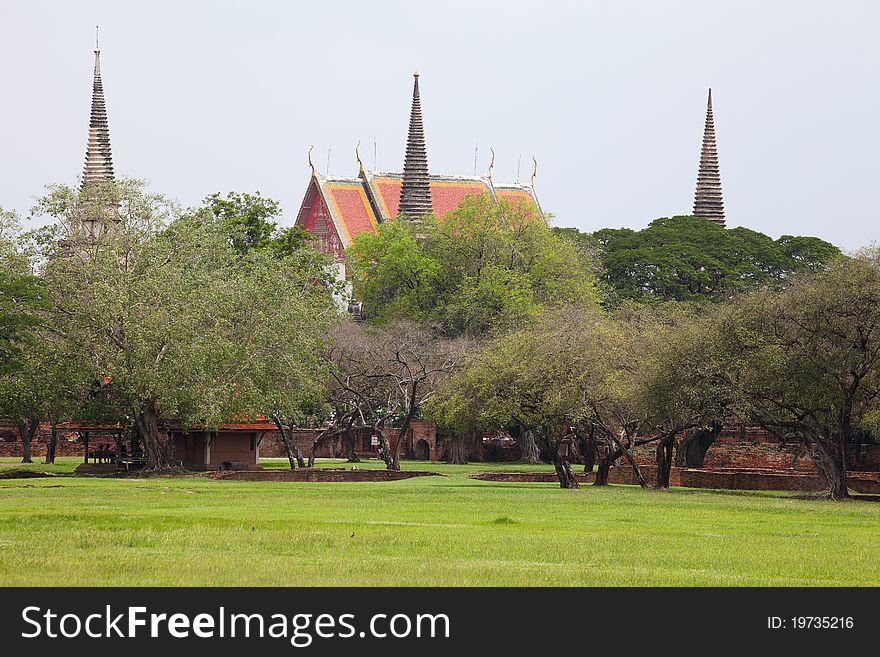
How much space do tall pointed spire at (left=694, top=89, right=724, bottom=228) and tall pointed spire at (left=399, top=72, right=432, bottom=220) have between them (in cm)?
1920

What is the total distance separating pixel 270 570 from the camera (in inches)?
687

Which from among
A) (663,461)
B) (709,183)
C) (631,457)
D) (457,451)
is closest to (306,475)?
(631,457)

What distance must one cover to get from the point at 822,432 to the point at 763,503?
5073mm

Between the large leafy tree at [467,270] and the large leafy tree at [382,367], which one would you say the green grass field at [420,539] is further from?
the large leafy tree at [467,270]

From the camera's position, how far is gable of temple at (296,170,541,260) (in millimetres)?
90812

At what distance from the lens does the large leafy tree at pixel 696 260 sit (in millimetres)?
78812

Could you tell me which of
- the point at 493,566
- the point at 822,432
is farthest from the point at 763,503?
the point at 493,566

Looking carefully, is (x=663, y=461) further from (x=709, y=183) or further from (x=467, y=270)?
(x=709, y=183)

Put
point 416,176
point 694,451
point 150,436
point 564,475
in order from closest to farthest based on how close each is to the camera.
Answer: point 564,475, point 150,436, point 694,451, point 416,176

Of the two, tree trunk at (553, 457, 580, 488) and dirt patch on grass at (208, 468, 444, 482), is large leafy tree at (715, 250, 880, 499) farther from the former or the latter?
dirt patch on grass at (208, 468, 444, 482)

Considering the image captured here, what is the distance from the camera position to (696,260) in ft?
263

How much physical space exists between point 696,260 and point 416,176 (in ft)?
63.1
